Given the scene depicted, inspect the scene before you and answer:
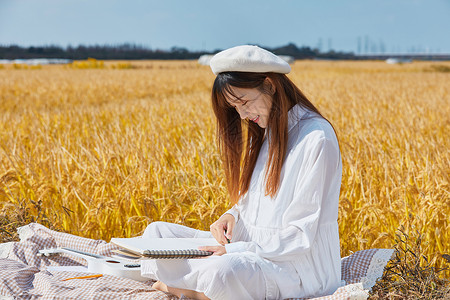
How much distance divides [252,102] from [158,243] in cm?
65

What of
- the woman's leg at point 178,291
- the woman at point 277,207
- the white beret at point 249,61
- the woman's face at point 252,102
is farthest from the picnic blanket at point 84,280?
the white beret at point 249,61

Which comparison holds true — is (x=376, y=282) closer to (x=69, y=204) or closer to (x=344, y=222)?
(x=344, y=222)

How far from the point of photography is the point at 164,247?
2059 millimetres

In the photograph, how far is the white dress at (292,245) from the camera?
1.88 metres

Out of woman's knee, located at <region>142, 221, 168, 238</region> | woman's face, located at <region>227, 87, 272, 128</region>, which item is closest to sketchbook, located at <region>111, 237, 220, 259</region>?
woman's knee, located at <region>142, 221, 168, 238</region>

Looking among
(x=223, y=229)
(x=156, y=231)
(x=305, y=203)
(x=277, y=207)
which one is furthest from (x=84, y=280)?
(x=305, y=203)

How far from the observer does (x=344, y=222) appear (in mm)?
3006

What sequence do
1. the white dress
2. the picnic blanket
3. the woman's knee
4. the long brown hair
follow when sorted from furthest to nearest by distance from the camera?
1. the woman's knee
2. the picnic blanket
3. the long brown hair
4. the white dress

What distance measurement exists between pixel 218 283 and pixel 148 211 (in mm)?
1427

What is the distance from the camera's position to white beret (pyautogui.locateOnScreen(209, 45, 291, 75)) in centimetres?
194

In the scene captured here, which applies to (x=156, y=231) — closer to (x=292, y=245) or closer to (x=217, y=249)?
(x=217, y=249)

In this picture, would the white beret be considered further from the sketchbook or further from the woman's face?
the sketchbook

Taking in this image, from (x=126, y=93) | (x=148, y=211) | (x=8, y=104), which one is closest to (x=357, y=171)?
(x=148, y=211)

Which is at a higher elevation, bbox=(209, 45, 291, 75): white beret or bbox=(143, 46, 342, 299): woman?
bbox=(209, 45, 291, 75): white beret
